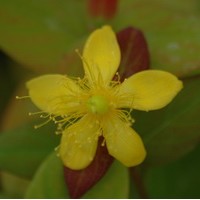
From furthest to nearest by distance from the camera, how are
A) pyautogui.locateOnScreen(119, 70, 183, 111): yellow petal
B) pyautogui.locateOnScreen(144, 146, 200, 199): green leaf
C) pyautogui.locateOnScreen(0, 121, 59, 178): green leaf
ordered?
pyautogui.locateOnScreen(144, 146, 200, 199): green leaf, pyautogui.locateOnScreen(0, 121, 59, 178): green leaf, pyautogui.locateOnScreen(119, 70, 183, 111): yellow petal

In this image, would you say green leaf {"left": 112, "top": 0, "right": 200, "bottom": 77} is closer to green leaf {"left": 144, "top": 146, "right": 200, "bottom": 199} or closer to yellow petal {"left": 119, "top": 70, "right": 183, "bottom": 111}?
yellow petal {"left": 119, "top": 70, "right": 183, "bottom": 111}

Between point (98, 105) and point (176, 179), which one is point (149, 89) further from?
point (176, 179)

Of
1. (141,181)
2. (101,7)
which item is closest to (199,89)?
(141,181)

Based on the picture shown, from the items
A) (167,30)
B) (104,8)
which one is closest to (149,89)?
(167,30)

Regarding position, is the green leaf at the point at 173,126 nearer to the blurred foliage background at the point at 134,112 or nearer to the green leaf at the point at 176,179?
the blurred foliage background at the point at 134,112

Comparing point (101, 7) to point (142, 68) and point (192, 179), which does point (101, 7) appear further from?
point (192, 179)

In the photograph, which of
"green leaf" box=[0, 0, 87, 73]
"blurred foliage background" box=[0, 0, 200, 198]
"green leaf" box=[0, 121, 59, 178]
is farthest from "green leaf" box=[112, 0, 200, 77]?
"green leaf" box=[0, 121, 59, 178]
